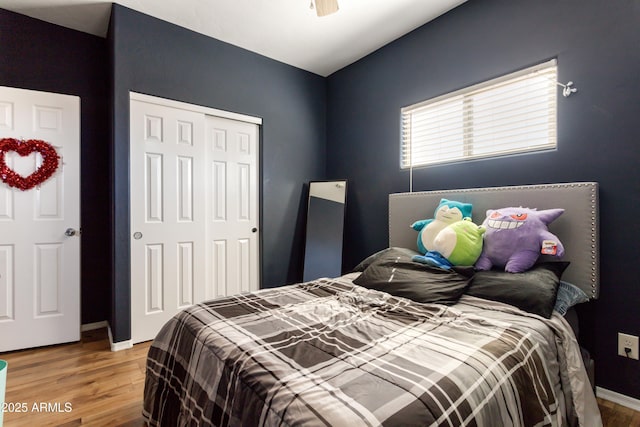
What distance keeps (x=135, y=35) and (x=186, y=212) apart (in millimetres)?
1526

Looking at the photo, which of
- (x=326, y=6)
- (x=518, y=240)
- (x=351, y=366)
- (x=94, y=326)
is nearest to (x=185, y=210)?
(x=94, y=326)

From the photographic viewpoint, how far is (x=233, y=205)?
3.15 metres

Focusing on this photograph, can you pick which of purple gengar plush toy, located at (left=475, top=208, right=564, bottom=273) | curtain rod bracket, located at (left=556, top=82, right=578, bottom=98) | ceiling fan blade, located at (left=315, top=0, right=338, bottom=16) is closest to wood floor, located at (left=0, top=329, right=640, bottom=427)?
purple gengar plush toy, located at (left=475, top=208, right=564, bottom=273)

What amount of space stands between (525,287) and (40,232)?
351 cm

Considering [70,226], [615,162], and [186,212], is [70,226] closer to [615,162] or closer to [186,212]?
[186,212]

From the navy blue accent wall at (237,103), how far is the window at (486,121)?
1272 millimetres

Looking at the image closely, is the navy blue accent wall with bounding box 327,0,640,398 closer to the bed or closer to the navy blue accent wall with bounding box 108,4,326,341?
the bed

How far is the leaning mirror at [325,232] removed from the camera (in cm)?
334

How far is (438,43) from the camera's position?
2.60 m

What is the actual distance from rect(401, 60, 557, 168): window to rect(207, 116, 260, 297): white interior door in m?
1.61

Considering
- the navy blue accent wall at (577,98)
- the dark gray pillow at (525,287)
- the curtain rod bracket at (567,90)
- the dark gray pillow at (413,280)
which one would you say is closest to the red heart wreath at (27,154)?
the dark gray pillow at (413,280)

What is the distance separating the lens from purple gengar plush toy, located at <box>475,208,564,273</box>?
66.3 inches

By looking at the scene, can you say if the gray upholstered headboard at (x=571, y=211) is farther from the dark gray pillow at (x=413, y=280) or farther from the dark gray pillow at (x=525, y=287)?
the dark gray pillow at (x=413, y=280)

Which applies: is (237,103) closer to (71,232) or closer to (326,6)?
(326,6)
